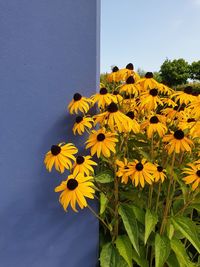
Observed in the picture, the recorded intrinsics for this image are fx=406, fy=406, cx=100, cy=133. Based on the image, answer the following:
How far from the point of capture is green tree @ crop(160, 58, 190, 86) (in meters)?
34.5

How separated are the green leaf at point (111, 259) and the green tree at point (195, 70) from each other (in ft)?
111

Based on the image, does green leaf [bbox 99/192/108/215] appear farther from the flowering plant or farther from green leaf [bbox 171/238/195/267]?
green leaf [bbox 171/238/195/267]

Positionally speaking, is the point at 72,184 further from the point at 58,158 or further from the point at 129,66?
the point at 129,66

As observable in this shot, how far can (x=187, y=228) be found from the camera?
1.89 metres

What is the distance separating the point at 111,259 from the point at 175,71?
34.0 m

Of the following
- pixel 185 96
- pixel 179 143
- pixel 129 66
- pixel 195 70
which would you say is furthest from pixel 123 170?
pixel 195 70

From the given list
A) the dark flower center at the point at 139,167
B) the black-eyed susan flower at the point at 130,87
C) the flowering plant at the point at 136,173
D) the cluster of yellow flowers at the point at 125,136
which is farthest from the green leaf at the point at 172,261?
the black-eyed susan flower at the point at 130,87

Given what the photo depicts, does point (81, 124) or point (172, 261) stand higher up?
point (81, 124)

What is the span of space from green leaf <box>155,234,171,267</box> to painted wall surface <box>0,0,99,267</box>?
37 centimetres

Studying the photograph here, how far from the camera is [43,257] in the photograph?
201 cm

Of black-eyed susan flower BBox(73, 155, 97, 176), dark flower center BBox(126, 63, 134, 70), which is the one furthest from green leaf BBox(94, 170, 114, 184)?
dark flower center BBox(126, 63, 134, 70)

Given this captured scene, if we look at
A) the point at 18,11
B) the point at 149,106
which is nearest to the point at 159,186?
the point at 149,106

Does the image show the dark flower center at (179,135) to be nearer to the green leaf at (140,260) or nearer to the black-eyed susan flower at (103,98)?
the black-eyed susan flower at (103,98)

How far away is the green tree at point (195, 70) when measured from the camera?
34344mm
